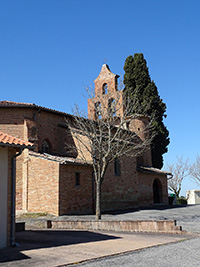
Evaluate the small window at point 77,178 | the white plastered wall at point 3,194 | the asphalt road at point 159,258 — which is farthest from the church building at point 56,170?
the asphalt road at point 159,258

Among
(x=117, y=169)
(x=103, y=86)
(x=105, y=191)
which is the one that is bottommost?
(x=105, y=191)

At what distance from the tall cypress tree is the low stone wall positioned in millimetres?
21804

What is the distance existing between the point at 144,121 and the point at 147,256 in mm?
27831

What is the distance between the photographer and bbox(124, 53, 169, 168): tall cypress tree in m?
34.8

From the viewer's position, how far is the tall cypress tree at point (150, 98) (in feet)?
114

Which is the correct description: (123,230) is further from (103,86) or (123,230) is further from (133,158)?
(103,86)

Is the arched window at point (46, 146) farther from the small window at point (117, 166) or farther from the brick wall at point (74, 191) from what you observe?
the small window at point (117, 166)

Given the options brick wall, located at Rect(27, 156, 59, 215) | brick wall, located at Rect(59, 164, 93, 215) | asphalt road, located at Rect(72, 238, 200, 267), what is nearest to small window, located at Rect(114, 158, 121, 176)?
brick wall, located at Rect(59, 164, 93, 215)

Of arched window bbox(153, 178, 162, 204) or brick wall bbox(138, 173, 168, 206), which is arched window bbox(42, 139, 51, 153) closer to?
brick wall bbox(138, 173, 168, 206)

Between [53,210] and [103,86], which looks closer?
[53,210]

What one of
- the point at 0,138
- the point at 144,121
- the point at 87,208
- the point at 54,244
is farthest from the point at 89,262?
the point at 144,121

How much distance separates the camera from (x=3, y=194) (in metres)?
9.05

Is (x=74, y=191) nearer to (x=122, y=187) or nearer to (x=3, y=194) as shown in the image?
(x=122, y=187)

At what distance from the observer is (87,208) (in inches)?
878
